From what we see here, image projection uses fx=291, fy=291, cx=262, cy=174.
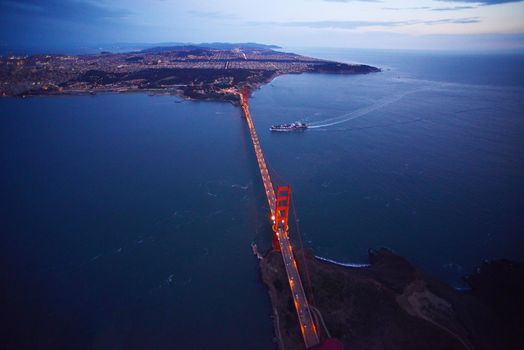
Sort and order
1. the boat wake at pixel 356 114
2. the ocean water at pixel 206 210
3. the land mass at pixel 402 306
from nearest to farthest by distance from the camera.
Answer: the land mass at pixel 402 306 → the ocean water at pixel 206 210 → the boat wake at pixel 356 114

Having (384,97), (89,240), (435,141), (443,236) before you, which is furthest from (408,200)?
(384,97)

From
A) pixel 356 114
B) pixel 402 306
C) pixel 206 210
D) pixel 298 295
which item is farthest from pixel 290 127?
pixel 402 306

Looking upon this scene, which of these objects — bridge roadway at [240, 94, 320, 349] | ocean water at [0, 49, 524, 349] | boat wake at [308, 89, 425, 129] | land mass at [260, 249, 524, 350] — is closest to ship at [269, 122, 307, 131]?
boat wake at [308, 89, 425, 129]

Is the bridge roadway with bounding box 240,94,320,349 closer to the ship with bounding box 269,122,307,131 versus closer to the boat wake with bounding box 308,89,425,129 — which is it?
the ship with bounding box 269,122,307,131

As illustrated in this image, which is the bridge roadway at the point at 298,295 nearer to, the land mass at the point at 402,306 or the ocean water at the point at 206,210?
the land mass at the point at 402,306

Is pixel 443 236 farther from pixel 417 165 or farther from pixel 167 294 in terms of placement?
pixel 167 294

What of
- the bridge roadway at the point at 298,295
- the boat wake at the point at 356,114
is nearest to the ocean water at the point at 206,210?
the boat wake at the point at 356,114
